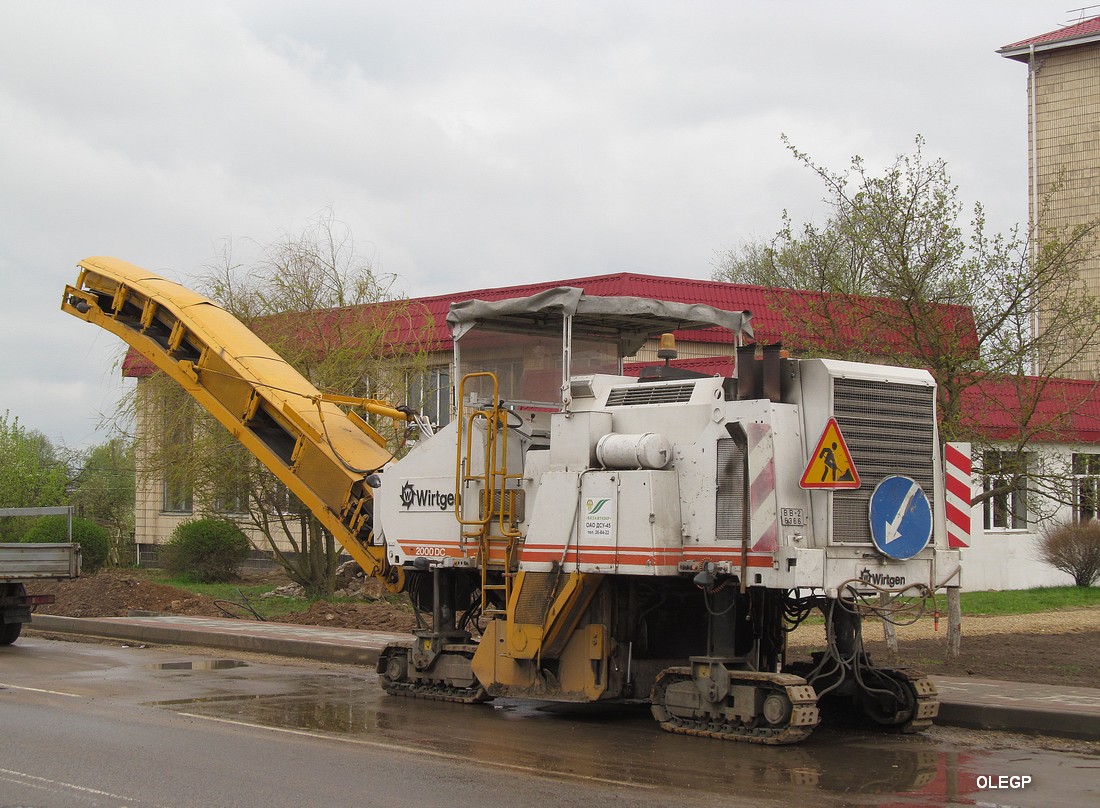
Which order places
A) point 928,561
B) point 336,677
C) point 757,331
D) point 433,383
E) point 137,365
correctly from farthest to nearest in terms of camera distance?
point 137,365 < point 433,383 < point 757,331 < point 336,677 < point 928,561

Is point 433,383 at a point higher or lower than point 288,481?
higher

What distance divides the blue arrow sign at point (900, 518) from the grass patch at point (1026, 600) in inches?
425

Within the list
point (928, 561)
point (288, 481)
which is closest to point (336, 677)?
point (288, 481)

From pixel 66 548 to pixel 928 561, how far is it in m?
12.6

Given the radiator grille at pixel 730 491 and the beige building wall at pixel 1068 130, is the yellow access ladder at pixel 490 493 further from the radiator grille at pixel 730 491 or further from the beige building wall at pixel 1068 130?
the beige building wall at pixel 1068 130

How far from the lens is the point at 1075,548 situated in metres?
26.7

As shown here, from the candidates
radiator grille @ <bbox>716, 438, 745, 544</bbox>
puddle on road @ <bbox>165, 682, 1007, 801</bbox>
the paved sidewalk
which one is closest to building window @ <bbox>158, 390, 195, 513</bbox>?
the paved sidewalk

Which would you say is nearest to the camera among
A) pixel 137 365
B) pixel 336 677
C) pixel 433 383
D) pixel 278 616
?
pixel 336 677

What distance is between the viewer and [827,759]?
943cm

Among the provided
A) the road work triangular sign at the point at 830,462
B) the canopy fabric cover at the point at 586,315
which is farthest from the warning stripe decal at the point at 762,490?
the canopy fabric cover at the point at 586,315

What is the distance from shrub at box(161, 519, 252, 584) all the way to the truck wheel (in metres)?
12.6

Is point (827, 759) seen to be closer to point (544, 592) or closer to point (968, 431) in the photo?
point (544, 592)

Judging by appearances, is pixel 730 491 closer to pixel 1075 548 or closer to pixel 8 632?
pixel 8 632

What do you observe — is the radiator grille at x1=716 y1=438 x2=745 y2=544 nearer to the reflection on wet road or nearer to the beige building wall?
the reflection on wet road
